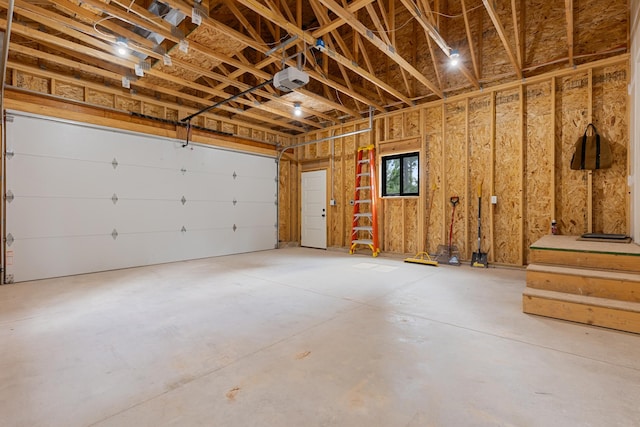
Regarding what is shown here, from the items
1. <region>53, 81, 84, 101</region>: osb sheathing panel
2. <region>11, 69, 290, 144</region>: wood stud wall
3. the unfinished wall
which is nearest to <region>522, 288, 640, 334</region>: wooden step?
the unfinished wall

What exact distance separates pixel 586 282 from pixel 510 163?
2.99m

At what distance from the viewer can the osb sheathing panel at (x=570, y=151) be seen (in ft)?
15.4

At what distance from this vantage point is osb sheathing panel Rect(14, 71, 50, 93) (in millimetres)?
4676

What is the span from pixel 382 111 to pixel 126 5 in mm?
5100

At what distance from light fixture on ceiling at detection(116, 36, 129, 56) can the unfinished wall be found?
5.09 meters

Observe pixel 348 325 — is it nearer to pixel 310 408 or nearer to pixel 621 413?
pixel 310 408

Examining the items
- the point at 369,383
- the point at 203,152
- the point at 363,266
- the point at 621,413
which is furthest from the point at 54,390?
the point at 203,152

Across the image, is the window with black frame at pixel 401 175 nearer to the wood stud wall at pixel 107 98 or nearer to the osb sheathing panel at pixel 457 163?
the osb sheathing panel at pixel 457 163

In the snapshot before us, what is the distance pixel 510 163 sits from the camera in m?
5.30

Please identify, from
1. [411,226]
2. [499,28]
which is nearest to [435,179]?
[411,226]

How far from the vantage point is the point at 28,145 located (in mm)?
4645

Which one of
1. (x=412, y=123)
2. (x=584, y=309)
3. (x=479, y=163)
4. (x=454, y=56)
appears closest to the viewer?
(x=584, y=309)

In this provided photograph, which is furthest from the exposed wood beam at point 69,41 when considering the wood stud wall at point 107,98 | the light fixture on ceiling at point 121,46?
the wood stud wall at point 107,98

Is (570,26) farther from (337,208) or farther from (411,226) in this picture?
(337,208)
